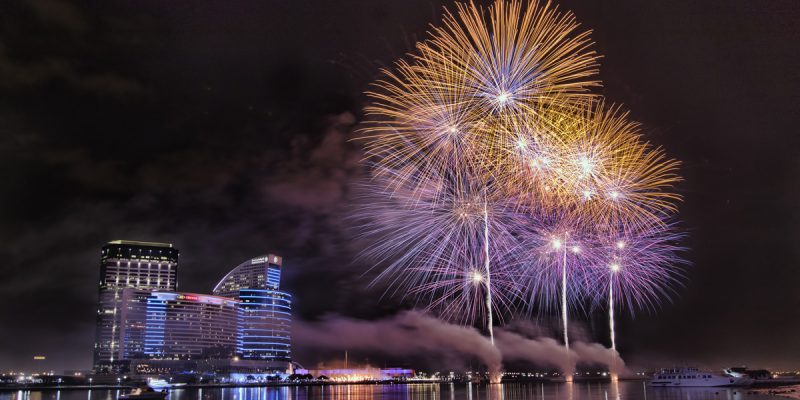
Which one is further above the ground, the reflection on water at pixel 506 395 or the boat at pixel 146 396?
the boat at pixel 146 396

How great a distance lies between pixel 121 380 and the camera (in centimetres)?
19725

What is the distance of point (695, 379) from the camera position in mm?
119688

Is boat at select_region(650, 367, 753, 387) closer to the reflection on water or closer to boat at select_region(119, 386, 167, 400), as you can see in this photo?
A: the reflection on water

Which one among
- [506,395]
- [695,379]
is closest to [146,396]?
[506,395]

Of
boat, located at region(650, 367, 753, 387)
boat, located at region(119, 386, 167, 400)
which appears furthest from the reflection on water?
boat, located at region(119, 386, 167, 400)

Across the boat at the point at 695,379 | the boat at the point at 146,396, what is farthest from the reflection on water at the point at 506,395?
the boat at the point at 146,396

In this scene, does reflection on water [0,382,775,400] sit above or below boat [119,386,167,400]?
below

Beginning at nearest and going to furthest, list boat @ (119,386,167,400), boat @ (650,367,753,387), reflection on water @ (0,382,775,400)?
boat @ (119,386,167,400) < reflection on water @ (0,382,775,400) < boat @ (650,367,753,387)

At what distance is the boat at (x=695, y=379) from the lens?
119 m

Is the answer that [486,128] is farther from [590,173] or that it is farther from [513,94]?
[590,173]

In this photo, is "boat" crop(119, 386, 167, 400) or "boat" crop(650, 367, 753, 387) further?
"boat" crop(650, 367, 753, 387)

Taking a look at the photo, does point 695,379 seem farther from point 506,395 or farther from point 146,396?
point 146,396

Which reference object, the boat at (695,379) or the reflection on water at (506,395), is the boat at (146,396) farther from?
the boat at (695,379)

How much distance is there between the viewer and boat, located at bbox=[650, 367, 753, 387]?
118562mm
